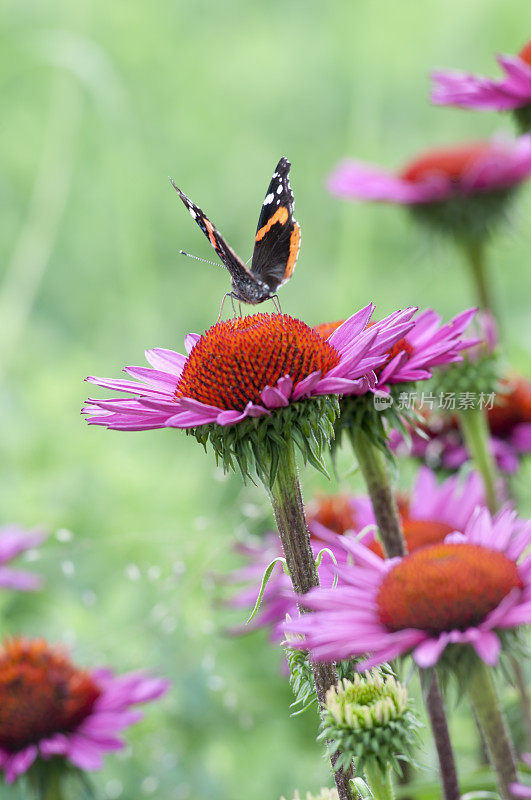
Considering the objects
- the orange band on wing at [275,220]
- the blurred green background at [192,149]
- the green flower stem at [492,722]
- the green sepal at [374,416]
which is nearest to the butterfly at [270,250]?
the orange band on wing at [275,220]

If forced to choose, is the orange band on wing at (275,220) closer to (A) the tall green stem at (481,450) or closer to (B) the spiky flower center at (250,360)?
(B) the spiky flower center at (250,360)

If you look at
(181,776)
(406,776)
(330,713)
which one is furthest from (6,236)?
(330,713)

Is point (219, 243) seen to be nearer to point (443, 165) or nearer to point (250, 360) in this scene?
point (250, 360)

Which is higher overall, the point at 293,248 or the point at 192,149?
the point at 192,149

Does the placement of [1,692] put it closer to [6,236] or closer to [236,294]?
[236,294]

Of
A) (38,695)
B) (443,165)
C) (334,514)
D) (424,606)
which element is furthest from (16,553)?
(443,165)

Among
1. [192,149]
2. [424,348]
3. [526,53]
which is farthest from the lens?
[192,149]

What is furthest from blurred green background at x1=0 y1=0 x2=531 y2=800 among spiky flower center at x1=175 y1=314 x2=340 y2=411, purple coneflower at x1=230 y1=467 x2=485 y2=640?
spiky flower center at x1=175 y1=314 x2=340 y2=411

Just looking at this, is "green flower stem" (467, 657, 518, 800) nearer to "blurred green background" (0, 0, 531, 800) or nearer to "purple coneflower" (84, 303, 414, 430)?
"purple coneflower" (84, 303, 414, 430)
